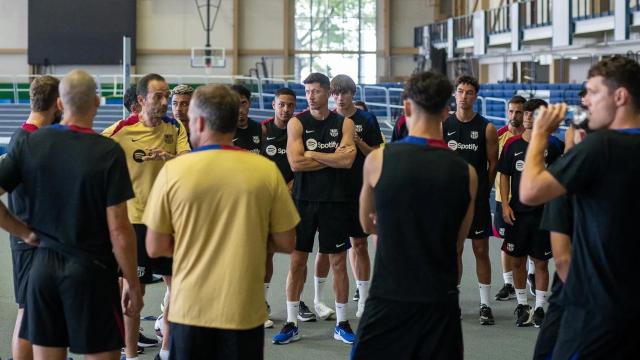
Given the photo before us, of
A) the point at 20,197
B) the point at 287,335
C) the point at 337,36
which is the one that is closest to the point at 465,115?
the point at 287,335

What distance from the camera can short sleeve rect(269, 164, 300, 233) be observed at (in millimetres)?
3567

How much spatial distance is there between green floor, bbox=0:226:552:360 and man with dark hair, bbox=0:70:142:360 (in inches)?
→ 85.4

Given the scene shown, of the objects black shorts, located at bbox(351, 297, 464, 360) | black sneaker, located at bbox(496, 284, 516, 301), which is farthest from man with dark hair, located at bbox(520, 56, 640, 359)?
black sneaker, located at bbox(496, 284, 516, 301)

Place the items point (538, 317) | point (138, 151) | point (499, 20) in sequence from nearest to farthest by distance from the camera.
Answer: point (138, 151)
point (538, 317)
point (499, 20)

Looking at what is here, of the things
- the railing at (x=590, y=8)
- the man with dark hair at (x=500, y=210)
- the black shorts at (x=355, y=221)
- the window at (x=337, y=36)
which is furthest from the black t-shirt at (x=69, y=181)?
the window at (x=337, y=36)

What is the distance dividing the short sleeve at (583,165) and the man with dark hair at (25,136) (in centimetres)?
219

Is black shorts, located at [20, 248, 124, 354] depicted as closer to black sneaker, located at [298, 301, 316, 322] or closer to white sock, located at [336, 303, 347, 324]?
white sock, located at [336, 303, 347, 324]

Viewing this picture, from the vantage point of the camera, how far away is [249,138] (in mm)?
7047

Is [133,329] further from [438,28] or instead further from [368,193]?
[438,28]

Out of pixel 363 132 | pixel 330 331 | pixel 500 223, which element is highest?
pixel 363 132

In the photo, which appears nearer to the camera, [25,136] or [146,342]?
[25,136]

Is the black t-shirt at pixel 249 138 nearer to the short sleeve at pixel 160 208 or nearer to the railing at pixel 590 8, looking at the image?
the short sleeve at pixel 160 208

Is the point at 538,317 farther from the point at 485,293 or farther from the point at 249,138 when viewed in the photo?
the point at 249,138

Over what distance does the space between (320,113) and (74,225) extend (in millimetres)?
2982
